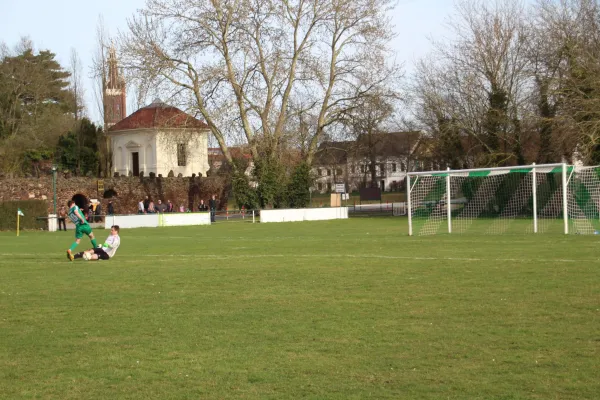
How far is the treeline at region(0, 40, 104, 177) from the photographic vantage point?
217 feet

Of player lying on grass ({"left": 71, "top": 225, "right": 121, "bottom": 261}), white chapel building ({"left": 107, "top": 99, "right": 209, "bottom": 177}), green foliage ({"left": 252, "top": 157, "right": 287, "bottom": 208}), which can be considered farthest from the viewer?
white chapel building ({"left": 107, "top": 99, "right": 209, "bottom": 177})

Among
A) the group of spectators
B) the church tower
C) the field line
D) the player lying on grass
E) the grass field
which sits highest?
the church tower

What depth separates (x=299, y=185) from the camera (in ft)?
194

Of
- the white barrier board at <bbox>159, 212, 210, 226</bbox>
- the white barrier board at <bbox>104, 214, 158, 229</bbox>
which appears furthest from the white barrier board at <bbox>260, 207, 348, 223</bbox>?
the white barrier board at <bbox>104, 214, 158, 229</bbox>

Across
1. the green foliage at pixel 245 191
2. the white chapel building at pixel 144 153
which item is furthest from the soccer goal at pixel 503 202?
the white chapel building at pixel 144 153

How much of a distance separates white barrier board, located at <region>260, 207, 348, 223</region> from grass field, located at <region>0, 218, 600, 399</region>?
28.9 meters

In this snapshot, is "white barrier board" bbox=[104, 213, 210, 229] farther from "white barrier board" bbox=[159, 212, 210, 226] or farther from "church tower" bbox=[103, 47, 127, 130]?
"church tower" bbox=[103, 47, 127, 130]

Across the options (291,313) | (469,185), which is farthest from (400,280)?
(469,185)

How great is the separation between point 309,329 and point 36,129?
62725 millimetres

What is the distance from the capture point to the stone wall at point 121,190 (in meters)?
58.6

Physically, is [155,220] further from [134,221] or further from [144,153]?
[144,153]

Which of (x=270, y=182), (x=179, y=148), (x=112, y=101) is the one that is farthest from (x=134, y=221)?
(x=112, y=101)

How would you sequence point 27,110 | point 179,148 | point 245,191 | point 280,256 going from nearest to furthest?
1. point 280,256
2. point 245,191
3. point 179,148
4. point 27,110

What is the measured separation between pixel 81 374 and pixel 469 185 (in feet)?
126
